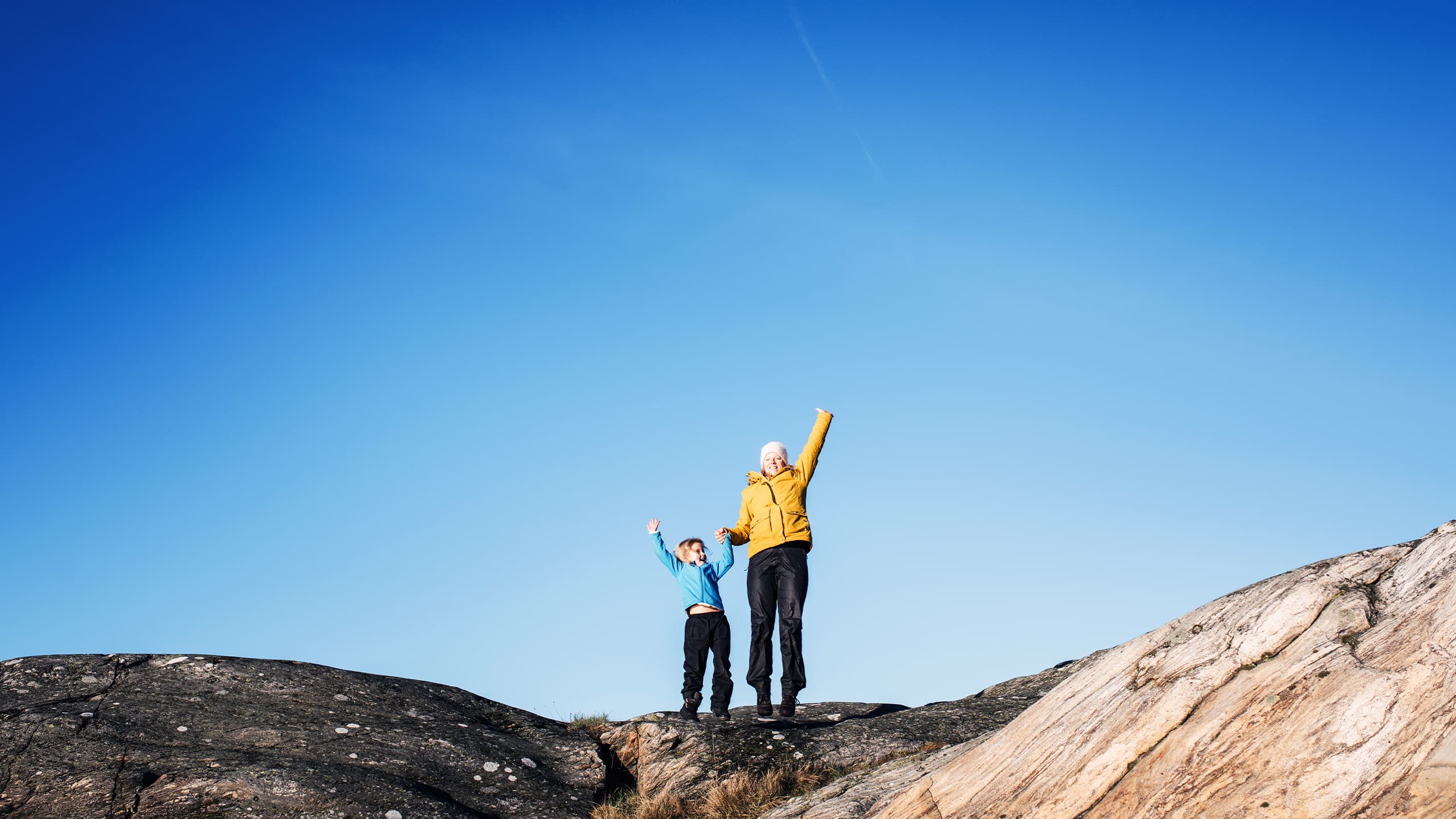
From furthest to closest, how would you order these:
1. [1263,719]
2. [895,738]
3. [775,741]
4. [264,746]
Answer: [895,738]
[775,741]
[264,746]
[1263,719]

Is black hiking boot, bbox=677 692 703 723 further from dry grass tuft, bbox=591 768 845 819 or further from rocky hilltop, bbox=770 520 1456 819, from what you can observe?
rocky hilltop, bbox=770 520 1456 819

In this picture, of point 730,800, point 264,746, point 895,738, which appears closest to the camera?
point 730,800

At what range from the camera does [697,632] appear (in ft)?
40.8

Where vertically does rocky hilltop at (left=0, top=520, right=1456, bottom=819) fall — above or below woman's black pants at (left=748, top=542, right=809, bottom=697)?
below

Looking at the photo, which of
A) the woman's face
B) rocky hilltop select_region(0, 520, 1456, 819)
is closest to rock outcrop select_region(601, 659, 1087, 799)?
rocky hilltop select_region(0, 520, 1456, 819)

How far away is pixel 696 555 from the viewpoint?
41.7ft

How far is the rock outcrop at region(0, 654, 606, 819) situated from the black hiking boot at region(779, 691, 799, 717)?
236 cm

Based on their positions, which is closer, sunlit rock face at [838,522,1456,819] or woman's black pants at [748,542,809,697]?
sunlit rock face at [838,522,1456,819]

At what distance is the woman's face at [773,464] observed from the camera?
41.1ft

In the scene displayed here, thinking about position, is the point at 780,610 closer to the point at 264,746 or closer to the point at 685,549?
the point at 685,549

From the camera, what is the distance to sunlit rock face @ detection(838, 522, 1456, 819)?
604cm

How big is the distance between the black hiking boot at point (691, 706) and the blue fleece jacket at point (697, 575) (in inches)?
43.5

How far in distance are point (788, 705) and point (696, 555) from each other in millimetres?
2201

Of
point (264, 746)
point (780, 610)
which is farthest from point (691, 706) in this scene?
point (264, 746)
